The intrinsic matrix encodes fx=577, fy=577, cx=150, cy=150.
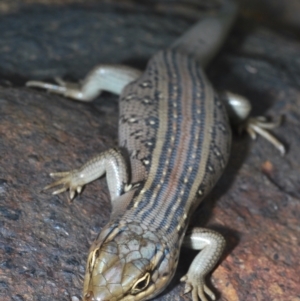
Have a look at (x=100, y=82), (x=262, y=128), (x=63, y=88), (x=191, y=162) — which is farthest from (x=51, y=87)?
(x=262, y=128)

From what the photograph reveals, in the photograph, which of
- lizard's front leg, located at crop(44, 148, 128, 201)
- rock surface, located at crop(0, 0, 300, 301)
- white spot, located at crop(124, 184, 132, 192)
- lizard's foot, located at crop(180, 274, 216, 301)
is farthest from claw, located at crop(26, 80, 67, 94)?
lizard's foot, located at crop(180, 274, 216, 301)

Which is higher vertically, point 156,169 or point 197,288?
point 156,169

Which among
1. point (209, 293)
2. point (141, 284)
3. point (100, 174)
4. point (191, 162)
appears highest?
point (191, 162)

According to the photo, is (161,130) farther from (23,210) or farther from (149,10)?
(149,10)

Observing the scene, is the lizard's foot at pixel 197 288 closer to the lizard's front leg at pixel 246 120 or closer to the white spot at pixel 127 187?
the white spot at pixel 127 187

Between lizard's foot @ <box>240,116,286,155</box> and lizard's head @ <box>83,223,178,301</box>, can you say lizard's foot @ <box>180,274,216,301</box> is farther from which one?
lizard's foot @ <box>240,116,286,155</box>

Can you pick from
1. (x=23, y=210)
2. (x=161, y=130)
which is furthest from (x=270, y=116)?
(x=23, y=210)

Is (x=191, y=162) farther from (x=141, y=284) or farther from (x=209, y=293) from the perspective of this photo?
(x=141, y=284)
